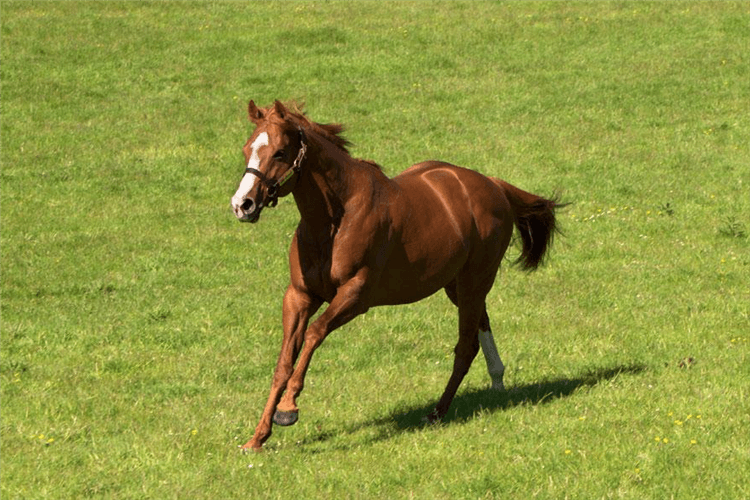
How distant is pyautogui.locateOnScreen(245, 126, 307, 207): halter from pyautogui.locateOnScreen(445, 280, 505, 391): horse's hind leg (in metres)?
2.88

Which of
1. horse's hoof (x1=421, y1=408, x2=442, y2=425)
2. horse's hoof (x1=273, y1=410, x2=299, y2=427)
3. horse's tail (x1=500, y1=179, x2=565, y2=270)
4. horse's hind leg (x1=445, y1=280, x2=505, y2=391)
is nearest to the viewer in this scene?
horse's hoof (x1=273, y1=410, x2=299, y2=427)

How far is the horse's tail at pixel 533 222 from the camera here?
39.6 ft

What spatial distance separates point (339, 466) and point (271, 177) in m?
2.28

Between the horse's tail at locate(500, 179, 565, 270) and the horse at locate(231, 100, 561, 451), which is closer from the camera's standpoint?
the horse at locate(231, 100, 561, 451)

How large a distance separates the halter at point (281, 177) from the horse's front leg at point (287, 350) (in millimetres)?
992

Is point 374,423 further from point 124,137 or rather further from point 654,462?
point 124,137

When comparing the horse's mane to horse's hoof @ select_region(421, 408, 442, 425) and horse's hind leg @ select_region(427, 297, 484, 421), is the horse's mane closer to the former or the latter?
horse's hind leg @ select_region(427, 297, 484, 421)

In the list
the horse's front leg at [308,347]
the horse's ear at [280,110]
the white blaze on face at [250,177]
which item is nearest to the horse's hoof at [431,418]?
the horse's front leg at [308,347]

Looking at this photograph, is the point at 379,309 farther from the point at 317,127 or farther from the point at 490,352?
the point at 317,127

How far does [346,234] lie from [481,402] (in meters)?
2.58

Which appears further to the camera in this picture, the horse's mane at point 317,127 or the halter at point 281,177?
the horse's mane at point 317,127

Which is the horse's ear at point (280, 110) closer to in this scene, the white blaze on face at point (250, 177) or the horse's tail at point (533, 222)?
the white blaze on face at point (250, 177)

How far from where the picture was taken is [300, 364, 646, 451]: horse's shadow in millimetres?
10023

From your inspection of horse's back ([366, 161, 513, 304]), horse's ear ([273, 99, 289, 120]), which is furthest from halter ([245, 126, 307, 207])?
horse's back ([366, 161, 513, 304])
